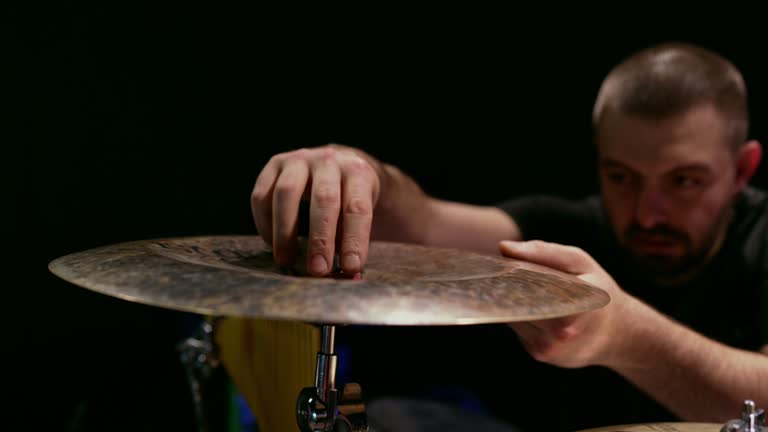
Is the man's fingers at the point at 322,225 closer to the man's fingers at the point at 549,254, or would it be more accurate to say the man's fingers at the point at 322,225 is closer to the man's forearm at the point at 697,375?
the man's fingers at the point at 549,254

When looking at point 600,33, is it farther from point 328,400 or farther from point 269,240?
point 328,400

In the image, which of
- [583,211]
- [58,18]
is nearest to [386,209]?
[583,211]

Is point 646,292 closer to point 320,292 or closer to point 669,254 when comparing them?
point 669,254

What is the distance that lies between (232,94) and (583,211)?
3.06 ft

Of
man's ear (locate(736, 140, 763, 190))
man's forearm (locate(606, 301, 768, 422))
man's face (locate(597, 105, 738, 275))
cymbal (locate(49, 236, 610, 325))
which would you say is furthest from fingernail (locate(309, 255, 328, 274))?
man's ear (locate(736, 140, 763, 190))

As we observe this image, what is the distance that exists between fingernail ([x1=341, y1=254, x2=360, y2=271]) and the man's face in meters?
0.87

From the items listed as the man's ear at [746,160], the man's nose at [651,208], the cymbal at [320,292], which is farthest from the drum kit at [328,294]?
the man's ear at [746,160]

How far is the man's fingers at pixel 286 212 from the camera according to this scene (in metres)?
0.65

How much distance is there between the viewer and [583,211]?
5.43 feet

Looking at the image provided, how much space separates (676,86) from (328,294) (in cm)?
110

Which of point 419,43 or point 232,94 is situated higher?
point 419,43

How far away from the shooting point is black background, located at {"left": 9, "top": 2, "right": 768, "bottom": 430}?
1.52 m

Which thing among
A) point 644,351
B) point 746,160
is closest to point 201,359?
point 644,351

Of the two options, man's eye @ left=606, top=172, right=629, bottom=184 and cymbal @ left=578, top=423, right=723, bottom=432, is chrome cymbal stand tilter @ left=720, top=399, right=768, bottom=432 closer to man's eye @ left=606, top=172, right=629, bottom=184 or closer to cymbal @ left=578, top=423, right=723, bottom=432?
cymbal @ left=578, top=423, right=723, bottom=432
